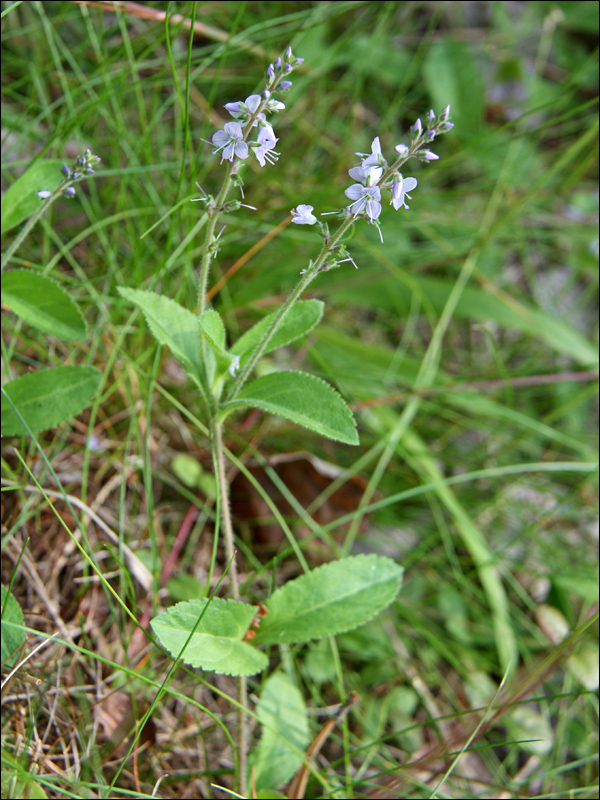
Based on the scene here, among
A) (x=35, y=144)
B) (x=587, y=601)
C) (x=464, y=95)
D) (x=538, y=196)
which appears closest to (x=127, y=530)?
(x=35, y=144)

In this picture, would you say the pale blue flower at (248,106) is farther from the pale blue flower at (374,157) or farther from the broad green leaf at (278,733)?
the broad green leaf at (278,733)

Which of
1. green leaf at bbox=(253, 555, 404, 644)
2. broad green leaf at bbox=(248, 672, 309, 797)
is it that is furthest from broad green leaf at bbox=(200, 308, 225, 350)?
broad green leaf at bbox=(248, 672, 309, 797)

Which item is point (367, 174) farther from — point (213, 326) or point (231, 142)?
point (213, 326)

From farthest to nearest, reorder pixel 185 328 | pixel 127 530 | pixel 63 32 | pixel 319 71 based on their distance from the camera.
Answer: pixel 319 71 → pixel 63 32 → pixel 127 530 → pixel 185 328

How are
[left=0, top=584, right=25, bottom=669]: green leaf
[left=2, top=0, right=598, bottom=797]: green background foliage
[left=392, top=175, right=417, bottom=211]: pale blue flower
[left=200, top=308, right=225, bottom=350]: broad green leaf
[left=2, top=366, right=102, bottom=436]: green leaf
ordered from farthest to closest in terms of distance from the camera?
[left=2, top=0, right=598, bottom=797]: green background foliage, [left=2, top=366, right=102, bottom=436]: green leaf, [left=0, top=584, right=25, bottom=669]: green leaf, [left=200, top=308, right=225, bottom=350]: broad green leaf, [left=392, top=175, right=417, bottom=211]: pale blue flower

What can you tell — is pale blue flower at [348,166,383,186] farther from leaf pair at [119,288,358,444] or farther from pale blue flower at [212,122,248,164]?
leaf pair at [119,288,358,444]

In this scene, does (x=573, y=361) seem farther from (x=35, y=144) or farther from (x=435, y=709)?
(x=35, y=144)
